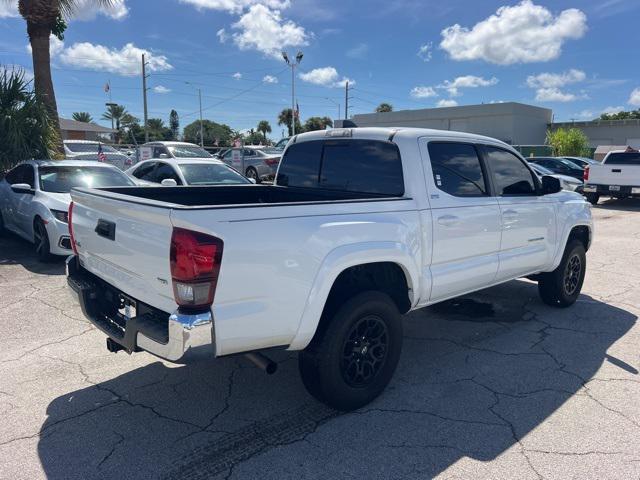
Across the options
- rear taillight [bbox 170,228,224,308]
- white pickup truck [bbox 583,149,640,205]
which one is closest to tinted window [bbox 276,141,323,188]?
rear taillight [bbox 170,228,224,308]

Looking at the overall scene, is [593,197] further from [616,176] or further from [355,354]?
[355,354]

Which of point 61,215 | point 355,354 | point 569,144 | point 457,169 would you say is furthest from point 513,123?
point 355,354

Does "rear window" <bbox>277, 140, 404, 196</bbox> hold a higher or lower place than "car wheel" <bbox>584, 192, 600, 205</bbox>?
higher

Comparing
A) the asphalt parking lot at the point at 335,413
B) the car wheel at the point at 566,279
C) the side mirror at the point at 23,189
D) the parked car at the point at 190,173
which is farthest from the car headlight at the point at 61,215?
the car wheel at the point at 566,279

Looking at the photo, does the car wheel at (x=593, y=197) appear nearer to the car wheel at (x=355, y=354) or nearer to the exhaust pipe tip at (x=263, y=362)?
the car wheel at (x=355, y=354)

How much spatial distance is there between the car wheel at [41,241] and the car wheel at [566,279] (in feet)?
22.3

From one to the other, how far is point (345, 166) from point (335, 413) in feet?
6.79

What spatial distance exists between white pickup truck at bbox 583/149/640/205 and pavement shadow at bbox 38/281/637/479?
45.2 ft

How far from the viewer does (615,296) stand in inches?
257

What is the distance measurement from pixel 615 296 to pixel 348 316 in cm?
488

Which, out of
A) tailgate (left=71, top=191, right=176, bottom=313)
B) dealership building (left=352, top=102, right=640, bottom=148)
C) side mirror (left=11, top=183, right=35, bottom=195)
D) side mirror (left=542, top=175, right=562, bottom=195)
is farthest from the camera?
dealership building (left=352, top=102, right=640, bottom=148)

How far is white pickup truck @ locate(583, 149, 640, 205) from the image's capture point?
1636 cm

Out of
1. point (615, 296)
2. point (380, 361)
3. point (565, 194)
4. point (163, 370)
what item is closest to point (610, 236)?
point (615, 296)

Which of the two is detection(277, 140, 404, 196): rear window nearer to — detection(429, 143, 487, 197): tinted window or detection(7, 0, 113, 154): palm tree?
detection(429, 143, 487, 197): tinted window
